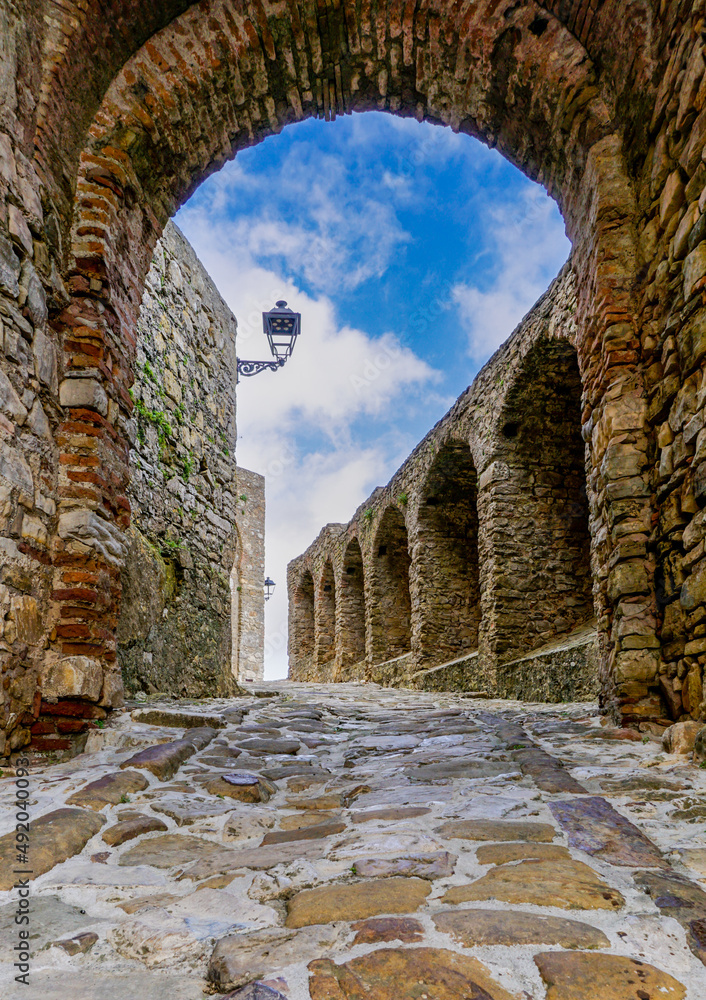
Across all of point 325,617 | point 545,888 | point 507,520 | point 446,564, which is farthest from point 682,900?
point 325,617

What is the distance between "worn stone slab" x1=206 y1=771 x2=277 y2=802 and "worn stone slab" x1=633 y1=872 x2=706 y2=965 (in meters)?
1.34

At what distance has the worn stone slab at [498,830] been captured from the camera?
60.7 inches

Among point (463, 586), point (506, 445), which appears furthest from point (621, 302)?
point (463, 586)

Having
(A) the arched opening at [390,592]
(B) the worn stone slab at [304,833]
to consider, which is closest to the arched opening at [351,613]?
(A) the arched opening at [390,592]

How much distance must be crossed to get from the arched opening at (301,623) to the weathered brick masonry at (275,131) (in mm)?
16063

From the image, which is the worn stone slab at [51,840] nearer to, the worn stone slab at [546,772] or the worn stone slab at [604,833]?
the worn stone slab at [604,833]

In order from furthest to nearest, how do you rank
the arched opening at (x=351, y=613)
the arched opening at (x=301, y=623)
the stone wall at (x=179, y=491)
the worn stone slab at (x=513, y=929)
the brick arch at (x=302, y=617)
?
1. the brick arch at (x=302, y=617)
2. the arched opening at (x=301, y=623)
3. the arched opening at (x=351, y=613)
4. the stone wall at (x=179, y=491)
5. the worn stone slab at (x=513, y=929)

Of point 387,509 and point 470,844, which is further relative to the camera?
point 387,509

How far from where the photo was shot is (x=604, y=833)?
1.57 m

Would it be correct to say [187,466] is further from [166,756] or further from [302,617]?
[302,617]

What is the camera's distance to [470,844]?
150 centimetres

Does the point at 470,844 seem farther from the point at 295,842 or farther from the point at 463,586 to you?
the point at 463,586

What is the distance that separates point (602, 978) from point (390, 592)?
39.4ft

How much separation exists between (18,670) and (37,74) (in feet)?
8.58
